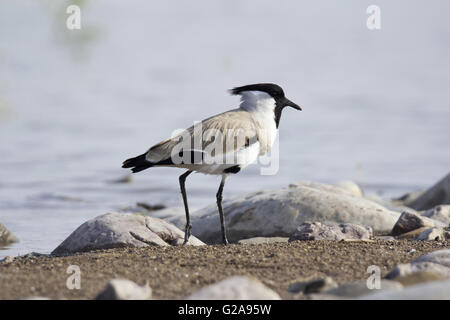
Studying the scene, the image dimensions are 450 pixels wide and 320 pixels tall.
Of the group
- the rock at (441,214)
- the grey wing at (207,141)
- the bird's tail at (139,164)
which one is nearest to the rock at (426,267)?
the grey wing at (207,141)

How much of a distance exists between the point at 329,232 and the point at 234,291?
2.92m

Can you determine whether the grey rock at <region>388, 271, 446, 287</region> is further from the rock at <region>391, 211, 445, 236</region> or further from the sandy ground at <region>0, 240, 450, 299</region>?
the rock at <region>391, 211, 445, 236</region>

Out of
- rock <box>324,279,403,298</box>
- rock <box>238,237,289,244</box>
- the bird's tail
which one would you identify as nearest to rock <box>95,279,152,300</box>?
rock <box>324,279,403,298</box>

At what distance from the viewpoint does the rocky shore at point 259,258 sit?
5.70m

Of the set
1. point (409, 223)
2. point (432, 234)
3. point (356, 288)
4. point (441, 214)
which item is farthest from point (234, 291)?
point (441, 214)

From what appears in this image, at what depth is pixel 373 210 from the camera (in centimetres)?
980

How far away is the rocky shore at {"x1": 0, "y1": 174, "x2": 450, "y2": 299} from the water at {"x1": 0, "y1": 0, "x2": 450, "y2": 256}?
1.64 meters

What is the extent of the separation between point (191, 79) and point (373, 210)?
15729 mm

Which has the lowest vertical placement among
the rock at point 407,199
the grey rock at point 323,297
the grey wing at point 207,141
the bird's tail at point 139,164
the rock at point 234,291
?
the rock at point 407,199

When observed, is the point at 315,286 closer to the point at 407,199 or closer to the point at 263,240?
the point at 263,240

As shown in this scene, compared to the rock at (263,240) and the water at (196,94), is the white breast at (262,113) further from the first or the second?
the water at (196,94)

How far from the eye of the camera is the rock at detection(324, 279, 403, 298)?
572 cm

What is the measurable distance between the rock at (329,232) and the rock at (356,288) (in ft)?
7.12
